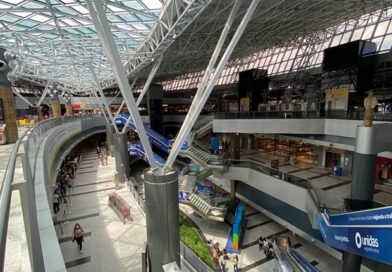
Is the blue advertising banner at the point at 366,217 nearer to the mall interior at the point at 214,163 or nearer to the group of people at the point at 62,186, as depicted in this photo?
the mall interior at the point at 214,163

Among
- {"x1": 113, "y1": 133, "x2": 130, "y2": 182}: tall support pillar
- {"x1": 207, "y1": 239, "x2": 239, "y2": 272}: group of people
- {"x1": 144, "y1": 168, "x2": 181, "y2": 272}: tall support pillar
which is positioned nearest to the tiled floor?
{"x1": 113, "y1": 133, "x2": 130, "y2": 182}: tall support pillar

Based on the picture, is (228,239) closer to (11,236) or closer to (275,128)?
(275,128)

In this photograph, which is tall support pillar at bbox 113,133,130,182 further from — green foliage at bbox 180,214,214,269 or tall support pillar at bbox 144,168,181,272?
tall support pillar at bbox 144,168,181,272

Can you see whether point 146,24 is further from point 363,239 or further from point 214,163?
point 363,239

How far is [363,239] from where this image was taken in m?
8.90

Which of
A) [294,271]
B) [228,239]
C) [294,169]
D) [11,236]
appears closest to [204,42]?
[294,169]

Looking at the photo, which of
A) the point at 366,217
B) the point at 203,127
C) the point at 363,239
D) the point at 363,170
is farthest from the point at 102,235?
the point at 203,127

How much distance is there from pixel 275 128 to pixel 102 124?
1295 inches

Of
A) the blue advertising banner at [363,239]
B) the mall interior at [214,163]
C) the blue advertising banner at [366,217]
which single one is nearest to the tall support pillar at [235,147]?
the mall interior at [214,163]

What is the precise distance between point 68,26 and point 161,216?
14909 millimetres

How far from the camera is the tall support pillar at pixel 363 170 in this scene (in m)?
10.1

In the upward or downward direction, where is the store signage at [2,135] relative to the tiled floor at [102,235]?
upward

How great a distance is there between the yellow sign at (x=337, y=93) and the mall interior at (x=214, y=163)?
17cm

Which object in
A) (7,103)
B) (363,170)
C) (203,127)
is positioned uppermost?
(7,103)
